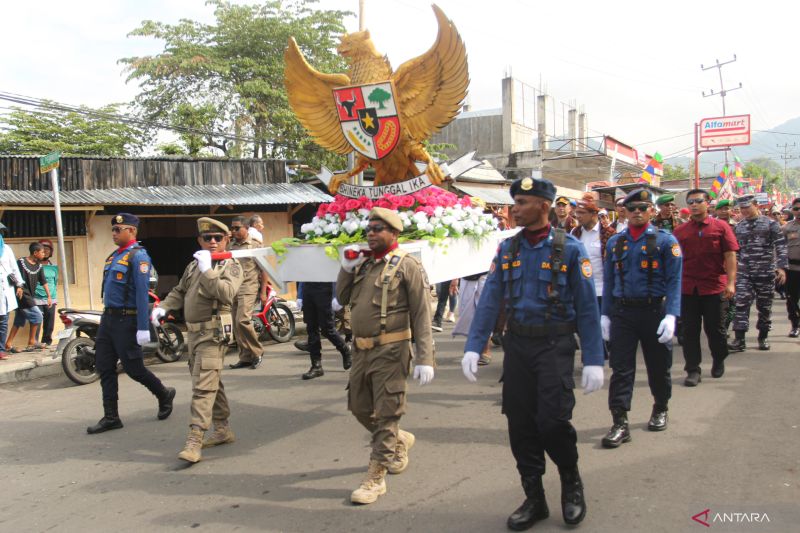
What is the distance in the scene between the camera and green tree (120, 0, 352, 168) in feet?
66.6

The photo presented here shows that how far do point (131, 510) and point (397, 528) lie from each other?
1.72 m

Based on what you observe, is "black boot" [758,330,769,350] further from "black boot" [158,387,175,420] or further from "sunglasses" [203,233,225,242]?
"black boot" [158,387,175,420]

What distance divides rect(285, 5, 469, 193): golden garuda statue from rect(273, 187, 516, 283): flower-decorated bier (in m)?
0.35

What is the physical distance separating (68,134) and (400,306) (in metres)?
22.3

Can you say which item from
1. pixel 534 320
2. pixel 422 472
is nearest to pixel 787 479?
pixel 534 320

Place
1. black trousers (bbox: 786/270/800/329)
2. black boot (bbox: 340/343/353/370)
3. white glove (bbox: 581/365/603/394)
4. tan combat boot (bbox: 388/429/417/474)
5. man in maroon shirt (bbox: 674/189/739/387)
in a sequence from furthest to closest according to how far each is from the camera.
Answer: black trousers (bbox: 786/270/800/329), black boot (bbox: 340/343/353/370), man in maroon shirt (bbox: 674/189/739/387), tan combat boot (bbox: 388/429/417/474), white glove (bbox: 581/365/603/394)

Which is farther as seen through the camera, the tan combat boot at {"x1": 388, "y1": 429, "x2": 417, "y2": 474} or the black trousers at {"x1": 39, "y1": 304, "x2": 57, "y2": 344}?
the black trousers at {"x1": 39, "y1": 304, "x2": 57, "y2": 344}

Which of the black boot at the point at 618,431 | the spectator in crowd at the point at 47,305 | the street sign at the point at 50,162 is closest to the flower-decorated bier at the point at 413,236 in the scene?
the black boot at the point at 618,431

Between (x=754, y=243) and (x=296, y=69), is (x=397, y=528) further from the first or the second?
(x=754, y=243)

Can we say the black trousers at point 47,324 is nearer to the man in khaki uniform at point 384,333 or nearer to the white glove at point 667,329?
the man in khaki uniform at point 384,333

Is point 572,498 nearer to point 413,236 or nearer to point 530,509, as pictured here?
point 530,509

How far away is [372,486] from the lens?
382 centimetres

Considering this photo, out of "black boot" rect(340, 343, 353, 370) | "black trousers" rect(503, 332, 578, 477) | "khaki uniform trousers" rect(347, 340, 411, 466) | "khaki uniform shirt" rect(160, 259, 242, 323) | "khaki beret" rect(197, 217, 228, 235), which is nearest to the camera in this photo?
"black trousers" rect(503, 332, 578, 477)

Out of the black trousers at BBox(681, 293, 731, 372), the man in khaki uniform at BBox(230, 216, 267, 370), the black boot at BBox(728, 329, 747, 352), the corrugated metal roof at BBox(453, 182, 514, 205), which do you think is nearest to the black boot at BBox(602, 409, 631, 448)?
the black trousers at BBox(681, 293, 731, 372)
